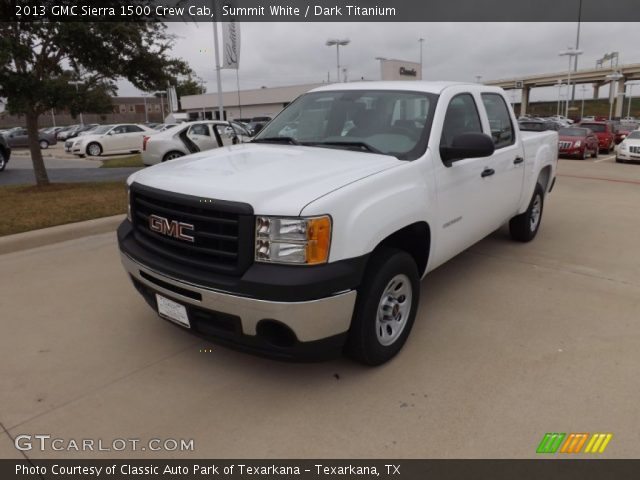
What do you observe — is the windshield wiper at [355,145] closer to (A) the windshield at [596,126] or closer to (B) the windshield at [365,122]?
(B) the windshield at [365,122]

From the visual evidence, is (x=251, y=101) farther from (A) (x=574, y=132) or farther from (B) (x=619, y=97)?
(B) (x=619, y=97)

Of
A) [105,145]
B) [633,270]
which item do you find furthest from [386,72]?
[633,270]

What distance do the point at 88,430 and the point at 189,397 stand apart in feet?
1.86

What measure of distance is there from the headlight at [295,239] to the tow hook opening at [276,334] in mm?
353

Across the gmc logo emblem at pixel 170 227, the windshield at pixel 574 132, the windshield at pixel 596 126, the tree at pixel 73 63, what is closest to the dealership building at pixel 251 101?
the windshield at pixel 596 126

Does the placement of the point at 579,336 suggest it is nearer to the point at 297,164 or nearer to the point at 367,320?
the point at 367,320

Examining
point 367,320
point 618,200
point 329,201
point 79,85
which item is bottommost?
point 618,200

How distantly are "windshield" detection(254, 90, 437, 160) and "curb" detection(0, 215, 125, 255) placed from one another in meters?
3.37

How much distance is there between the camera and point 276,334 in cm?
277

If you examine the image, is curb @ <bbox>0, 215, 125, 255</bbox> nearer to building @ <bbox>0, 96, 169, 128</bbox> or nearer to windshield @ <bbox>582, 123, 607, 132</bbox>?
windshield @ <bbox>582, 123, 607, 132</bbox>

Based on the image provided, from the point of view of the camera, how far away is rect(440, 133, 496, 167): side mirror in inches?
138

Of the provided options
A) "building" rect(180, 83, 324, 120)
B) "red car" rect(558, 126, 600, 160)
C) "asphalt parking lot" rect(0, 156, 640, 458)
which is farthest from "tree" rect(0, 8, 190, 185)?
"building" rect(180, 83, 324, 120)

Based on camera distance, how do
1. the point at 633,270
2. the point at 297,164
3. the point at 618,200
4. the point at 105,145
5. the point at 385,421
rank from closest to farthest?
1. the point at 385,421
2. the point at 297,164
3. the point at 633,270
4. the point at 618,200
5. the point at 105,145

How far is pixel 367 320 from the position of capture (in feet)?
9.67
